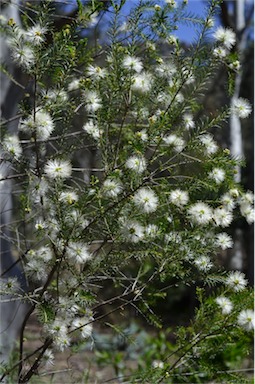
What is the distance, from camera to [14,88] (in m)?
3.52

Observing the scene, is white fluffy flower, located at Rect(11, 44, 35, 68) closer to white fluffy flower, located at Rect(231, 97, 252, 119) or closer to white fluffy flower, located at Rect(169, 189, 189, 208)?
white fluffy flower, located at Rect(169, 189, 189, 208)

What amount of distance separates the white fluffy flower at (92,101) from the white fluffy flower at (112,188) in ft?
0.77

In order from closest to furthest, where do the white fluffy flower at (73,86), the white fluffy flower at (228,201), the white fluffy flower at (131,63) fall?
1. the white fluffy flower at (131,63)
2. the white fluffy flower at (228,201)
3. the white fluffy flower at (73,86)

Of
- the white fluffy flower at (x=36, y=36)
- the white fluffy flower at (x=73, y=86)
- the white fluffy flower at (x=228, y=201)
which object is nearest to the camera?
the white fluffy flower at (x=36, y=36)

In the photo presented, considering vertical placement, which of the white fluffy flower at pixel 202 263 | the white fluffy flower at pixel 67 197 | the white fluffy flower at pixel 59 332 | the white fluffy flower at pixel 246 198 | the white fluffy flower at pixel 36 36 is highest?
the white fluffy flower at pixel 36 36

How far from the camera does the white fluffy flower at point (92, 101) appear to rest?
1.83 m

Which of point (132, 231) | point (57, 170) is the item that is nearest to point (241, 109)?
point (132, 231)

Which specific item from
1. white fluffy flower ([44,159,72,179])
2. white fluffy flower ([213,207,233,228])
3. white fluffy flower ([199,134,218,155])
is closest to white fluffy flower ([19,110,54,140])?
white fluffy flower ([44,159,72,179])

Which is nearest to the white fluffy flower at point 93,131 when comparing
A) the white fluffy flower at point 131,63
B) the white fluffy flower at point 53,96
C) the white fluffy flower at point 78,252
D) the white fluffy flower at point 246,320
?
the white fluffy flower at point 53,96

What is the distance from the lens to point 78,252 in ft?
5.69

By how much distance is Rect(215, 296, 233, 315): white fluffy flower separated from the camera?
1.95 meters

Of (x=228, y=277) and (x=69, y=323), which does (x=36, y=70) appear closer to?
(x=69, y=323)

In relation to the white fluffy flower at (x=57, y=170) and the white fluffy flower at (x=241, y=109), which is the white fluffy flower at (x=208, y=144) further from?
the white fluffy flower at (x=57, y=170)

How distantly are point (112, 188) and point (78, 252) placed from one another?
20 cm
